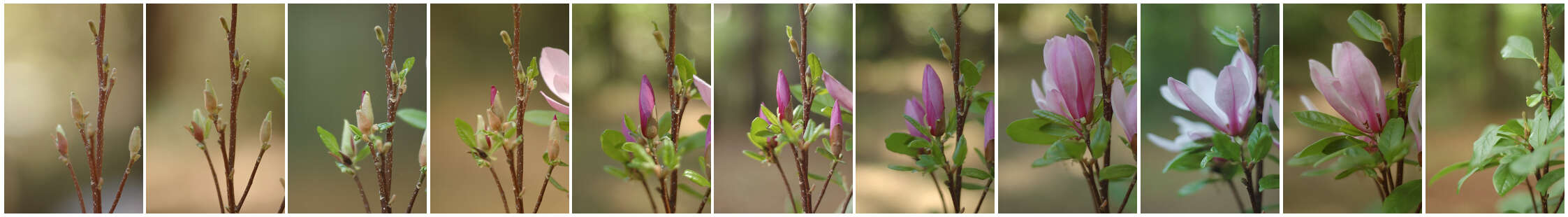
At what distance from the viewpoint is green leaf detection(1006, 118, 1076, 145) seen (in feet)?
4.66

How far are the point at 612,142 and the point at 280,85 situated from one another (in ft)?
1.89

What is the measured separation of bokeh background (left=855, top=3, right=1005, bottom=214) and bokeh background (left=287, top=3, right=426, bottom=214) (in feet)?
2.47

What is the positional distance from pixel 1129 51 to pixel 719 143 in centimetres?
69

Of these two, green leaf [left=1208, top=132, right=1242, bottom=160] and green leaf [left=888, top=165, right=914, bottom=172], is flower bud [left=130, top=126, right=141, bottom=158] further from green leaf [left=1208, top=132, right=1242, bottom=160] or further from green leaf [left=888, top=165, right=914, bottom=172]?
green leaf [left=1208, top=132, right=1242, bottom=160]

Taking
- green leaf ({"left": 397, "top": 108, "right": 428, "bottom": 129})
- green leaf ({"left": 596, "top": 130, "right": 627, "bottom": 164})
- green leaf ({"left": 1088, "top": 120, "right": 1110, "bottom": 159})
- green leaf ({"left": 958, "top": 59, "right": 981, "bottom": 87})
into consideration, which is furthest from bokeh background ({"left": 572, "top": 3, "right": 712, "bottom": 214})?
green leaf ({"left": 1088, "top": 120, "right": 1110, "bottom": 159})

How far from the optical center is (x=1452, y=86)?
1.41 meters

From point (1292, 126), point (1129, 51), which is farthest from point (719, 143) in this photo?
point (1292, 126)

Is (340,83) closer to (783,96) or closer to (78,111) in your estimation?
(78,111)

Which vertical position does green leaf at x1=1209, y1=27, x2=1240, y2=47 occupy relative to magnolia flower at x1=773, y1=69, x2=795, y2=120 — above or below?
above

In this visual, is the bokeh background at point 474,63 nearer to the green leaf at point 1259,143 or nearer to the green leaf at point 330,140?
the green leaf at point 330,140

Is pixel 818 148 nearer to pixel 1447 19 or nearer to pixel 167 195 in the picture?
pixel 1447 19

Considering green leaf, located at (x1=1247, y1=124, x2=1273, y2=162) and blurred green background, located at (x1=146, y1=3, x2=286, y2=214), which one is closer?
green leaf, located at (x1=1247, y1=124, x2=1273, y2=162)

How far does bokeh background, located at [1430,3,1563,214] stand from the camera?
141 cm

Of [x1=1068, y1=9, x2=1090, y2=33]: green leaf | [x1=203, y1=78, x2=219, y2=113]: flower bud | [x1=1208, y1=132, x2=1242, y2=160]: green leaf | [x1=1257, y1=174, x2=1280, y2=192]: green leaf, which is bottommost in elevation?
[x1=1257, y1=174, x2=1280, y2=192]: green leaf
